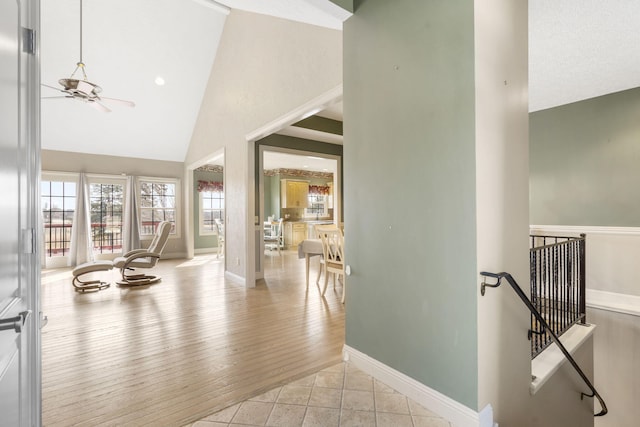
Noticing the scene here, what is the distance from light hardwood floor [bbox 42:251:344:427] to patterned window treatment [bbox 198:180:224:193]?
14.9ft

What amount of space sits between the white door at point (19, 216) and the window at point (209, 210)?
804cm

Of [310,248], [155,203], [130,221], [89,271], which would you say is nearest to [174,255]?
[130,221]

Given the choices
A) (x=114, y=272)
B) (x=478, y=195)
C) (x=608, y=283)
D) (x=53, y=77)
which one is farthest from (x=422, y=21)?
(x=114, y=272)

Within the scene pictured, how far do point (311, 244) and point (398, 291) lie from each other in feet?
8.99

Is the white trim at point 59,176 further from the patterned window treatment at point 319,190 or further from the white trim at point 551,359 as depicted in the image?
the white trim at point 551,359

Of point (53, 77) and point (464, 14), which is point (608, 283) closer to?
point (464, 14)

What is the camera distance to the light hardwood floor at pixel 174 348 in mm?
1950

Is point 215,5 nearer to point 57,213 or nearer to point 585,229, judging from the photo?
point 57,213

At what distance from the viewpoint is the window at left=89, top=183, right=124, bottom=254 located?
731 cm

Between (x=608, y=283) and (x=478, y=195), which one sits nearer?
(x=478, y=195)

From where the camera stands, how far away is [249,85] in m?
4.87

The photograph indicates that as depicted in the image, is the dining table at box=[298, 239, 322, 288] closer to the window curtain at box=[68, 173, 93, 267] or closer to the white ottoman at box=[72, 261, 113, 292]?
the white ottoman at box=[72, 261, 113, 292]

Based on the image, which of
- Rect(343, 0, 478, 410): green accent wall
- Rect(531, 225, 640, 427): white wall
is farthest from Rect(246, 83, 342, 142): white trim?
Rect(531, 225, 640, 427): white wall

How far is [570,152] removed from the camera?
4410 millimetres
